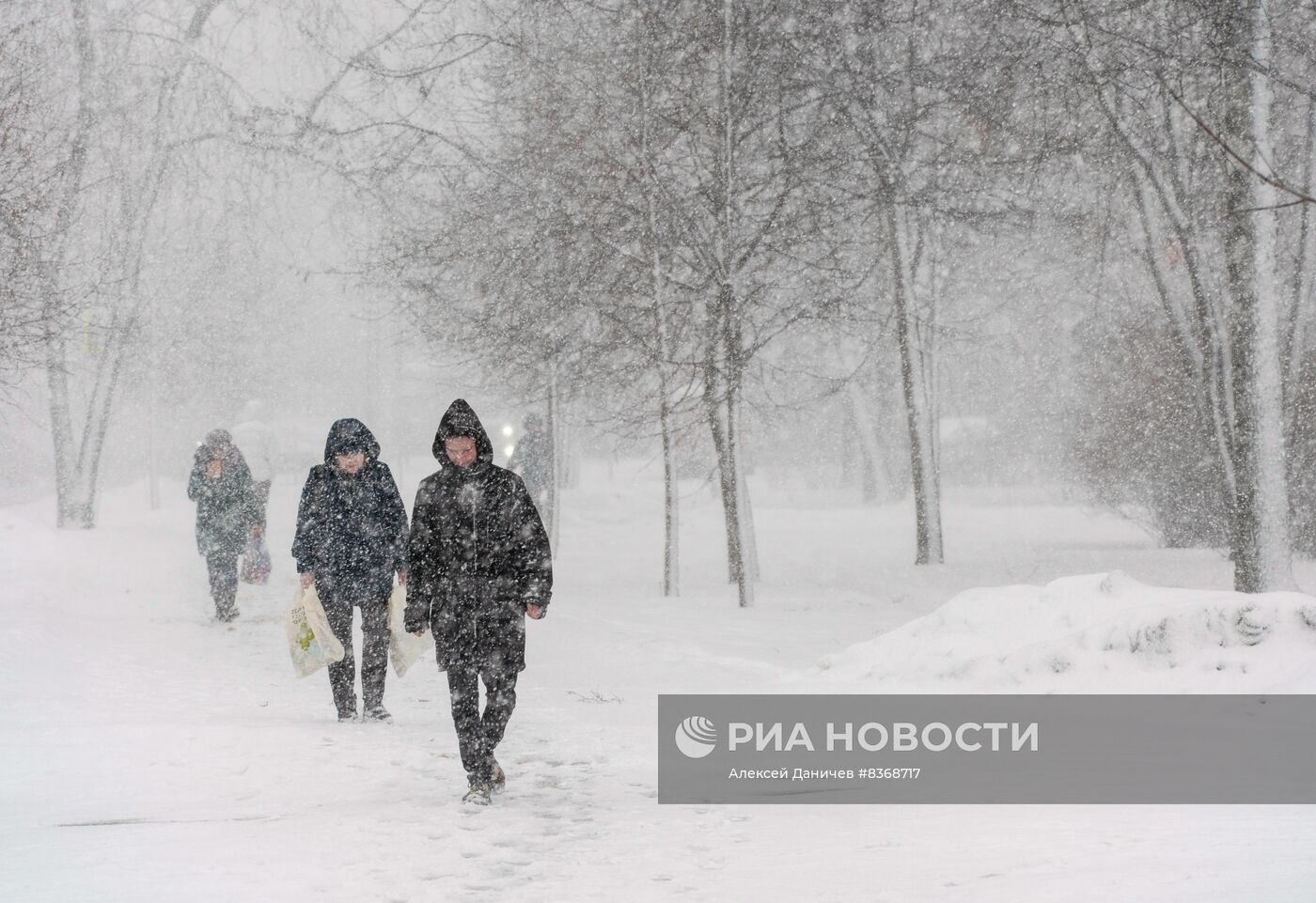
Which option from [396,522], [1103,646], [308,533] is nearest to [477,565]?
[396,522]

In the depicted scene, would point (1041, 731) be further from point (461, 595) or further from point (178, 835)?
point (178, 835)

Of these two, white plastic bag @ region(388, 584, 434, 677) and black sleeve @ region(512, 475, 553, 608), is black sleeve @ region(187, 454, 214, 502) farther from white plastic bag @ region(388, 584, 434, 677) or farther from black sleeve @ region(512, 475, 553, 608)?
black sleeve @ region(512, 475, 553, 608)

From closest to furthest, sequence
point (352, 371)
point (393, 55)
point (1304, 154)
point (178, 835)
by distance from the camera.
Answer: point (178, 835) → point (1304, 154) → point (393, 55) → point (352, 371)

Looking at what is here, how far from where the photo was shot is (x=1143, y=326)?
17.2 meters

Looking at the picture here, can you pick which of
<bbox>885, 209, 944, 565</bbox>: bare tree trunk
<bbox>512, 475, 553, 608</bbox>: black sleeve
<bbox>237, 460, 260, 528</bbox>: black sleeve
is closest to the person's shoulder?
<bbox>512, 475, 553, 608</bbox>: black sleeve

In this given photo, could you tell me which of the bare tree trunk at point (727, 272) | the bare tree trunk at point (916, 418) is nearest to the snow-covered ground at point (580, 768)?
the bare tree trunk at point (727, 272)

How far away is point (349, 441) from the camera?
7.11m

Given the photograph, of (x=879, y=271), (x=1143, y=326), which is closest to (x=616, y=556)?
(x=879, y=271)

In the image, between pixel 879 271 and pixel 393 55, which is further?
pixel 879 271

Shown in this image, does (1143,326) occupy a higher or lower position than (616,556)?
higher

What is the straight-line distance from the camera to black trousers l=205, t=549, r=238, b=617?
474 inches

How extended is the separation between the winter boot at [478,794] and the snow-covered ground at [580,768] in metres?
0.07

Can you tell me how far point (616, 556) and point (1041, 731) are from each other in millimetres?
14613

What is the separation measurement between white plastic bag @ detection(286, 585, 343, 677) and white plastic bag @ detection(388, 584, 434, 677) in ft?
1.12
